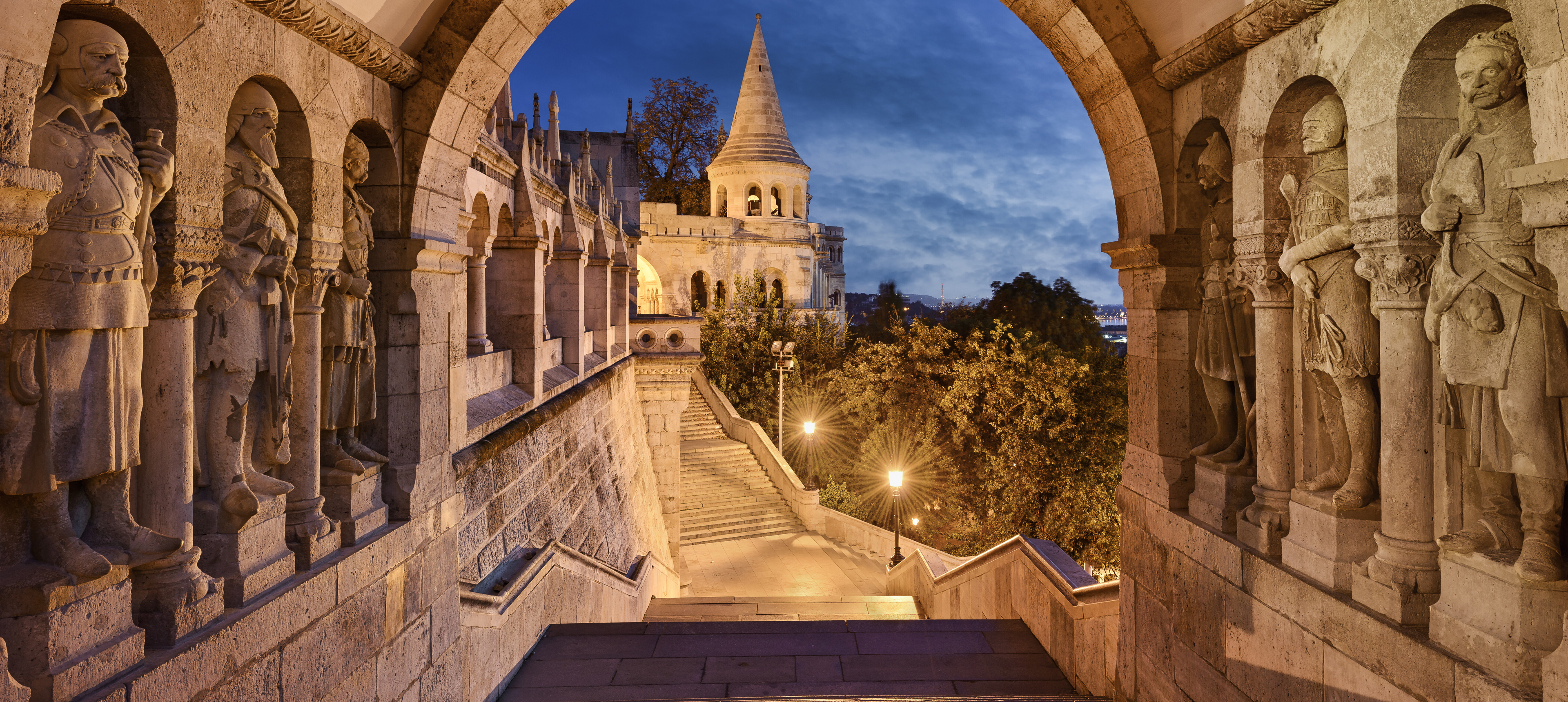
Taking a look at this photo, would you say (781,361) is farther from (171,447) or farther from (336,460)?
(171,447)

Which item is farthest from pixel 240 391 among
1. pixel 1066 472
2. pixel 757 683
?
pixel 1066 472

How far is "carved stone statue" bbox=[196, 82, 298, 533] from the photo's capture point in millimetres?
3018

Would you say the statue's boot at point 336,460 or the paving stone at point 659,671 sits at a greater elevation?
the statue's boot at point 336,460

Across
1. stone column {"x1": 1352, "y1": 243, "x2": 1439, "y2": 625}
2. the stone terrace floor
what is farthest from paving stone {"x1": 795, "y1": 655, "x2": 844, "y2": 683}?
the stone terrace floor

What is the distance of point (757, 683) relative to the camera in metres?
5.29

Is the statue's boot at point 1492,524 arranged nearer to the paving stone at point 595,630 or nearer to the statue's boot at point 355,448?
the statue's boot at point 355,448

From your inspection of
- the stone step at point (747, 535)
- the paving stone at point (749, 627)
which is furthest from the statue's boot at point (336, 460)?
the stone step at point (747, 535)

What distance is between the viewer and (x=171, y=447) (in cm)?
278

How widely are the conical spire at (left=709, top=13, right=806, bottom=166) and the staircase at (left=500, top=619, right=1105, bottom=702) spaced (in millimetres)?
29169

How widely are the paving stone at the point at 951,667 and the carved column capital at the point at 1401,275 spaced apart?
347 centimetres

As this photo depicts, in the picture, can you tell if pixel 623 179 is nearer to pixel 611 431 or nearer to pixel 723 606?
pixel 611 431

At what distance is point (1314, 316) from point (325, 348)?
4355 mm

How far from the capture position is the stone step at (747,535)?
1639 centimetres

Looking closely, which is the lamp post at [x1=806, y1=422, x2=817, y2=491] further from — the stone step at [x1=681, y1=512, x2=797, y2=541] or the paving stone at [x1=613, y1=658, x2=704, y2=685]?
the paving stone at [x1=613, y1=658, x2=704, y2=685]
